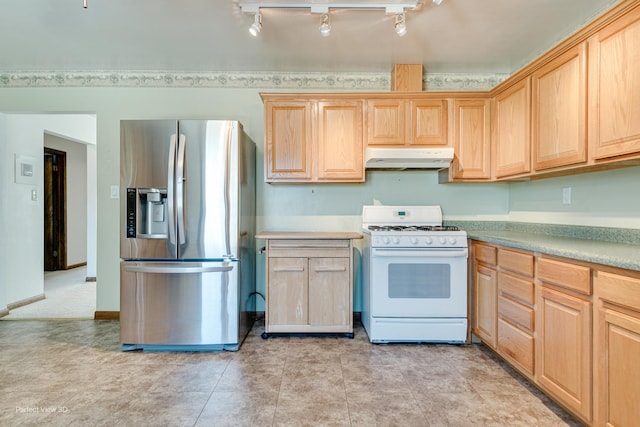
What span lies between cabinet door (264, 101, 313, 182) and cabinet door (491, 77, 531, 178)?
1652mm

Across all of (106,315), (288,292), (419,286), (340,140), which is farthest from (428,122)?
(106,315)

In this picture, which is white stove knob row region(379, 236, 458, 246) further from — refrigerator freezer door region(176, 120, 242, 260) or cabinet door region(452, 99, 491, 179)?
refrigerator freezer door region(176, 120, 242, 260)

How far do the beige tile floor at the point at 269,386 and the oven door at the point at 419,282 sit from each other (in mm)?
305

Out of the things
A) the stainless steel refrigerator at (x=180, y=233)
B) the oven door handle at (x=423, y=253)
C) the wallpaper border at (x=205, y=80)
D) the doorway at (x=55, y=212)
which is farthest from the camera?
the doorway at (x=55, y=212)

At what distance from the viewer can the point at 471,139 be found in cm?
309

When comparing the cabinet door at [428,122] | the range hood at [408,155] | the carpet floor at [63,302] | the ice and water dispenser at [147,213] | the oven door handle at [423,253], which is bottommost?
the carpet floor at [63,302]

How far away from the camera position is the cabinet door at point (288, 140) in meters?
3.09

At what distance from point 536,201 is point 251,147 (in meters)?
2.57

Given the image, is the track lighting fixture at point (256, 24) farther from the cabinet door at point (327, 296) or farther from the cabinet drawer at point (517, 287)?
the cabinet drawer at point (517, 287)

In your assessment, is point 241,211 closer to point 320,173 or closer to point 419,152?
point 320,173

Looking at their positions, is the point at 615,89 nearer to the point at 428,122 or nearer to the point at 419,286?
the point at 428,122

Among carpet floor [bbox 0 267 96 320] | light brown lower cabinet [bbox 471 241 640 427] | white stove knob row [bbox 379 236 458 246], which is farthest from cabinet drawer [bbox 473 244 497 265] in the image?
carpet floor [bbox 0 267 96 320]

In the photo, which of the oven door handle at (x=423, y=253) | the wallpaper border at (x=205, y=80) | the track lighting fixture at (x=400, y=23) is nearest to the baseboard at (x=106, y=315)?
the wallpaper border at (x=205, y=80)

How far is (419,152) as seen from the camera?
2.95m
